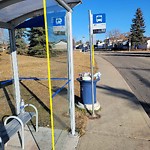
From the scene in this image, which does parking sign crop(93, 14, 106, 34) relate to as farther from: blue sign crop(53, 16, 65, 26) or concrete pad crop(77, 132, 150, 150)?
concrete pad crop(77, 132, 150, 150)

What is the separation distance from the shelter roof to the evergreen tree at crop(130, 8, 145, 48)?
66.8 meters

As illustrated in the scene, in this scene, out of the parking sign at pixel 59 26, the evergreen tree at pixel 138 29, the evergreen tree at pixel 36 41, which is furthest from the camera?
the evergreen tree at pixel 138 29

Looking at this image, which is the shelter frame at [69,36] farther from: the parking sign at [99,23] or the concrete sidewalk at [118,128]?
the parking sign at [99,23]

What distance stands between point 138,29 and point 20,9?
67592mm

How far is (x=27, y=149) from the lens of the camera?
397 centimetres

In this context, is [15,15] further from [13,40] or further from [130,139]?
[130,139]

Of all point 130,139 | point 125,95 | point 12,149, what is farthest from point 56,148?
point 125,95

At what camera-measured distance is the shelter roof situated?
3530 mm

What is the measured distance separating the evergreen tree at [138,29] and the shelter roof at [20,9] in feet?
219

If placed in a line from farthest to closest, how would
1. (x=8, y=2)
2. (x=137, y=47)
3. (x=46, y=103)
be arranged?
(x=137, y=47) < (x=46, y=103) < (x=8, y=2)

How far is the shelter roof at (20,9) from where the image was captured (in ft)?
11.6

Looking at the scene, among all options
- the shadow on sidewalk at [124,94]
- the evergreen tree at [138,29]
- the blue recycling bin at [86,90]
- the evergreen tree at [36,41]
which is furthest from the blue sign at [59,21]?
the evergreen tree at [138,29]

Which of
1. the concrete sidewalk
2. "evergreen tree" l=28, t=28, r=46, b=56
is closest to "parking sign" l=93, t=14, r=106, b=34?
the concrete sidewalk

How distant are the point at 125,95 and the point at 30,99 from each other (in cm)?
342
